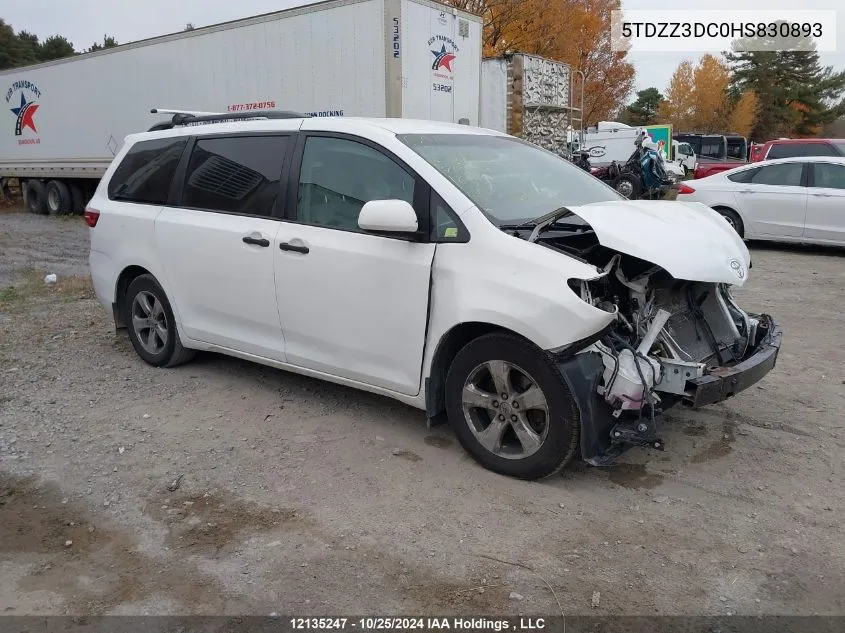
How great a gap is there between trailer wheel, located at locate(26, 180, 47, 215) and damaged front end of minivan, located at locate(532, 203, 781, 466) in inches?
742

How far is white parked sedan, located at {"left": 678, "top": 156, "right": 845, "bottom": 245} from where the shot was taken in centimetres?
1038

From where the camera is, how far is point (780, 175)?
35.8ft

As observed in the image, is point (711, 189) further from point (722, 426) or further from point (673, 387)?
point (673, 387)

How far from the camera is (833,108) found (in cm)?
6356

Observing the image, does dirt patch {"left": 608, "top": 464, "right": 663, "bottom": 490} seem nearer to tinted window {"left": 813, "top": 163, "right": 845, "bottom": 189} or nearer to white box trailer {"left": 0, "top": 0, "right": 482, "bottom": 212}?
white box trailer {"left": 0, "top": 0, "right": 482, "bottom": 212}

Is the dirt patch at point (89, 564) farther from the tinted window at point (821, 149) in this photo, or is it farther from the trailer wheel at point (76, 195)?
the trailer wheel at point (76, 195)

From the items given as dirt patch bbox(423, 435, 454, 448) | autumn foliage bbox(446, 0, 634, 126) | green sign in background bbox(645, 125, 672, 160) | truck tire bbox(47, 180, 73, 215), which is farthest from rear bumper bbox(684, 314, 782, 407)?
green sign in background bbox(645, 125, 672, 160)

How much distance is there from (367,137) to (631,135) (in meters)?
22.4

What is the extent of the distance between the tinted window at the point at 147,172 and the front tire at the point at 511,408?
275cm

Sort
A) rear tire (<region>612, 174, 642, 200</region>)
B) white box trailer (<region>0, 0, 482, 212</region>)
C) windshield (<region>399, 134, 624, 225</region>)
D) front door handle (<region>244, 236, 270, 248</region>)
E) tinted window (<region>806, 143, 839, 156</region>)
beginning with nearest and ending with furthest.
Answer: windshield (<region>399, 134, 624, 225</region>) → front door handle (<region>244, 236, 270, 248</region>) → white box trailer (<region>0, 0, 482, 212</region>) → tinted window (<region>806, 143, 839, 156</region>) → rear tire (<region>612, 174, 642, 200</region>)

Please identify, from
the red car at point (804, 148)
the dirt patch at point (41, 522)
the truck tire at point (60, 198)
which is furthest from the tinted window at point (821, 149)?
the truck tire at point (60, 198)

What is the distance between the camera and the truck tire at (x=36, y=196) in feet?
62.1

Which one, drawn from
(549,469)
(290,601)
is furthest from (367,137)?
(290,601)

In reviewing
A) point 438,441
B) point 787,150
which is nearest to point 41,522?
point 438,441
